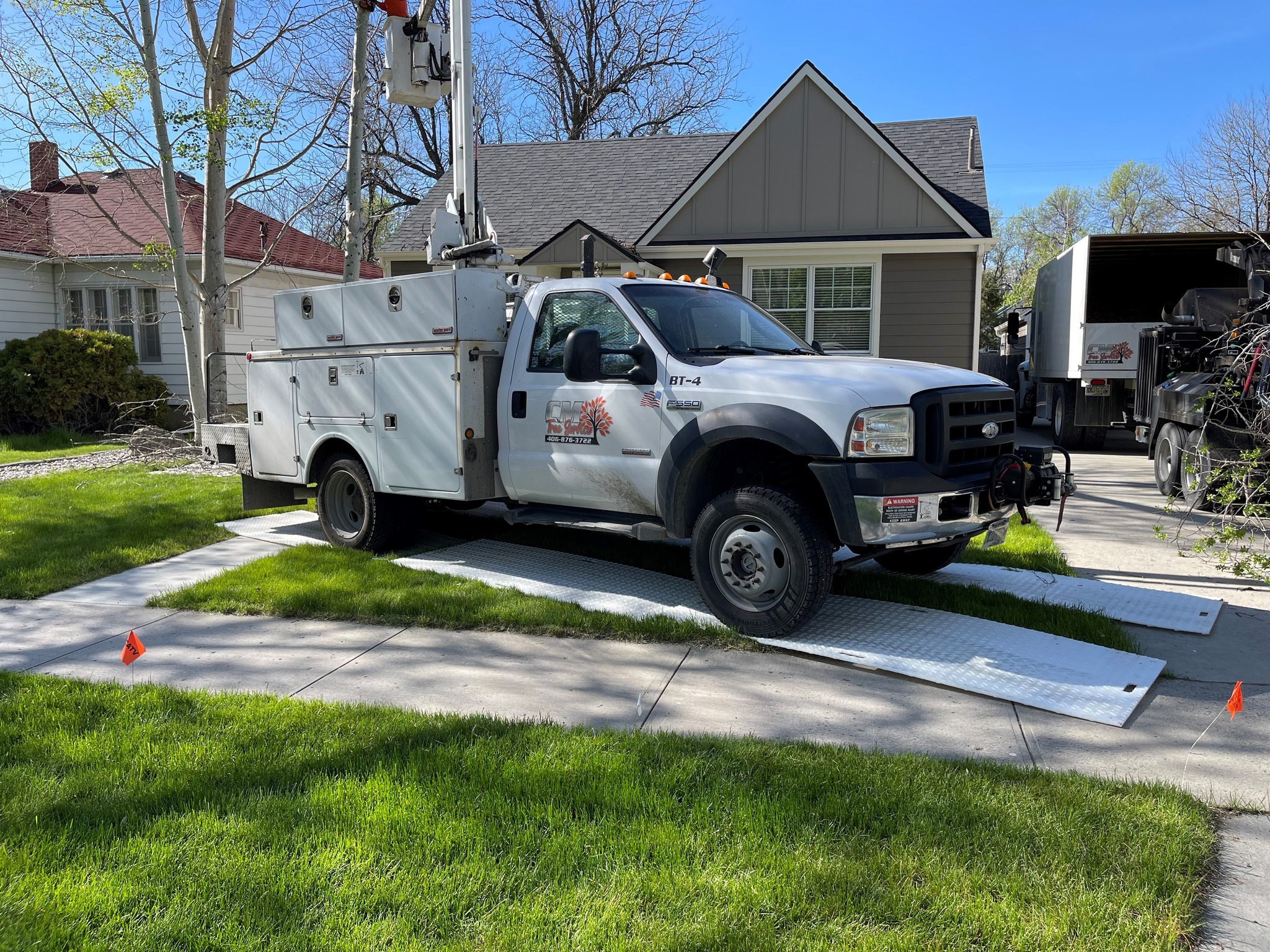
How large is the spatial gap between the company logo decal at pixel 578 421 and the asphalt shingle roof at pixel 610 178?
11871mm

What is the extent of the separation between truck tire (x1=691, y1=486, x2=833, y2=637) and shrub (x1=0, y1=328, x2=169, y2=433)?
1354 centimetres

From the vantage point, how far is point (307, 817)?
3.37 m

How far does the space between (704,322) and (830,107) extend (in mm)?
11337

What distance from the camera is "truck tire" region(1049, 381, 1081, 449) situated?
16.1 metres

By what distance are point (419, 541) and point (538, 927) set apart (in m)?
5.76

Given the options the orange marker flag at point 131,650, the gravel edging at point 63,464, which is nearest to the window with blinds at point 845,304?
the gravel edging at point 63,464

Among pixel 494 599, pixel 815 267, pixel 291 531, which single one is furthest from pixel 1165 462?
pixel 291 531

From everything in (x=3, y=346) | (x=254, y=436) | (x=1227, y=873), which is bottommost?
(x=1227, y=873)

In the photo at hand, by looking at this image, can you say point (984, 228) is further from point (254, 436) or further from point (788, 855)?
point (788, 855)

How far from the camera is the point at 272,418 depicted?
27.2 feet

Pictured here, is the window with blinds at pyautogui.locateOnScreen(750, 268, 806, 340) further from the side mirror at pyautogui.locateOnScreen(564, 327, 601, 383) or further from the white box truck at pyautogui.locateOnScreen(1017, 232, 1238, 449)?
the side mirror at pyautogui.locateOnScreen(564, 327, 601, 383)

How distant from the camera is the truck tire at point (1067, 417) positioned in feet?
52.9

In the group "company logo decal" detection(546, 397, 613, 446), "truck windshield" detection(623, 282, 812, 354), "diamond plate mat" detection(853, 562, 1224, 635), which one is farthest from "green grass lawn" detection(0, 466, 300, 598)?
"diamond plate mat" detection(853, 562, 1224, 635)

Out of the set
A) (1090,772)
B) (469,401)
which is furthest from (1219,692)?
(469,401)
